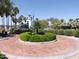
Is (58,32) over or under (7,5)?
under

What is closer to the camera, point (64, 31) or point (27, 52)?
point (27, 52)

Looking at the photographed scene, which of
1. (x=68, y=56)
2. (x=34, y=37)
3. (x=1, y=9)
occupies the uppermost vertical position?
(x=1, y=9)

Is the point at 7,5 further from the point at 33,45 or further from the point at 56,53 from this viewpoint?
the point at 56,53

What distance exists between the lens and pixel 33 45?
19.3 meters

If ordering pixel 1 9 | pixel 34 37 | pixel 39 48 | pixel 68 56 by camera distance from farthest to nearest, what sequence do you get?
pixel 1 9 → pixel 34 37 → pixel 39 48 → pixel 68 56

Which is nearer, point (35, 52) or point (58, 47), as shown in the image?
point (35, 52)

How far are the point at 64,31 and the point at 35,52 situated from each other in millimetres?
18658

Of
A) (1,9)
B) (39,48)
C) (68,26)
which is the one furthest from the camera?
(68,26)

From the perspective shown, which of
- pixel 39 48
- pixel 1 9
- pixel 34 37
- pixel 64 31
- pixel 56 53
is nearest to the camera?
pixel 56 53

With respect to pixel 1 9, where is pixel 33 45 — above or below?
below

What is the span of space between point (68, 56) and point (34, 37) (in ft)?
18.3

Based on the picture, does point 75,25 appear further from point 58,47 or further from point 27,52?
point 27,52

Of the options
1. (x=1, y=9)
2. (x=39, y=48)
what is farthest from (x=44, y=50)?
(x=1, y=9)

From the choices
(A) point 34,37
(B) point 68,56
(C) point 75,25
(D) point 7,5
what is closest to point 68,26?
(C) point 75,25
